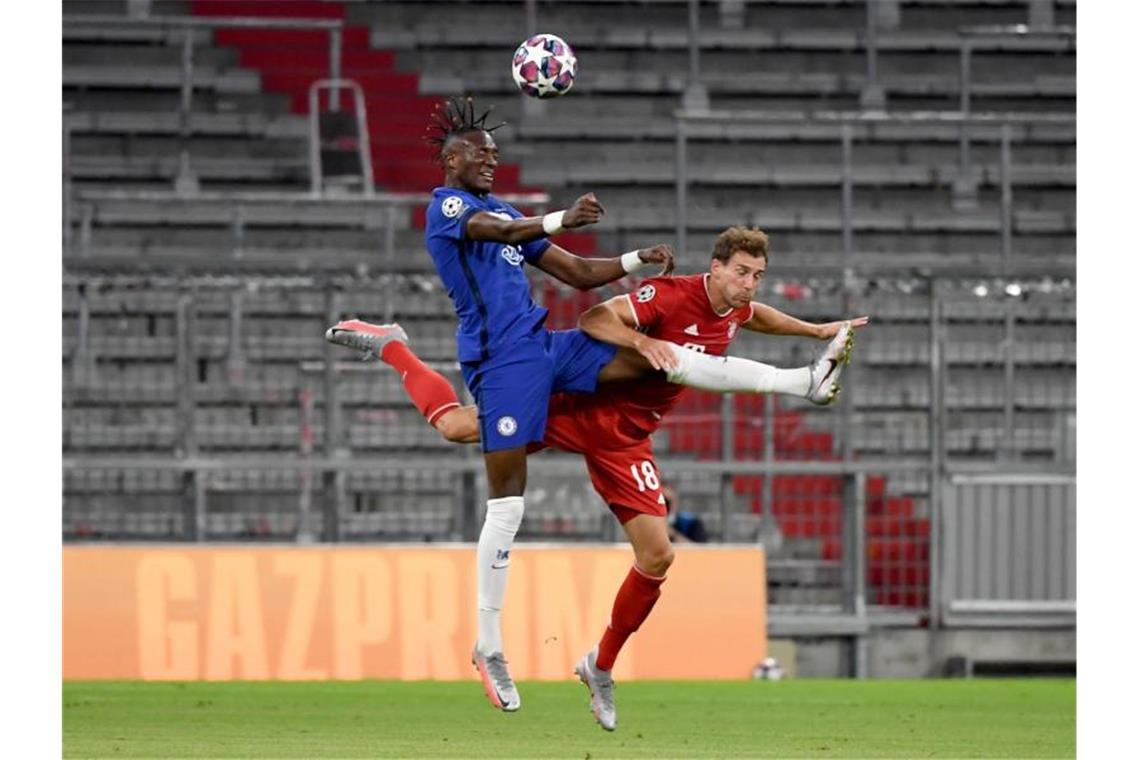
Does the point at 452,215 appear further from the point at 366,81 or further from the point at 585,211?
the point at 366,81

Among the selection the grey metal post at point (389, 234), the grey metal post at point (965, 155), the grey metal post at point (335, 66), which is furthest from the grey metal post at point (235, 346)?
the grey metal post at point (965, 155)

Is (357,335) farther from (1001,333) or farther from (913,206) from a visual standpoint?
(913,206)

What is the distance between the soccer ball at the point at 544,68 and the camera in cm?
878

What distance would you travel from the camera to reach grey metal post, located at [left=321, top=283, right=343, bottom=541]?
14930mm

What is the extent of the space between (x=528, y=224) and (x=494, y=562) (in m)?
1.48

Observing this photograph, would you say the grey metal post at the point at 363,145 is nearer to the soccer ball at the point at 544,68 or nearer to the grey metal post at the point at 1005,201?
the grey metal post at the point at 1005,201

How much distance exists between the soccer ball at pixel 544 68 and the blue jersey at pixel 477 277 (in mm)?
526

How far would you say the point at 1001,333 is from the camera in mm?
15523

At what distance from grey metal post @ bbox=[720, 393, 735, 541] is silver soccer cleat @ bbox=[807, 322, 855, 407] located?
6.32 meters

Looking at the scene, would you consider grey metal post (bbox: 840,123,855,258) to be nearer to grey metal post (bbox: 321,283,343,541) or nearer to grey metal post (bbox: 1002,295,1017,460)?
grey metal post (bbox: 1002,295,1017,460)

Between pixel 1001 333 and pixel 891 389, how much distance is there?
2.91 ft

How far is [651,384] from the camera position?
911cm

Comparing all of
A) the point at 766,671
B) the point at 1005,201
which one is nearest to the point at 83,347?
the point at 766,671
